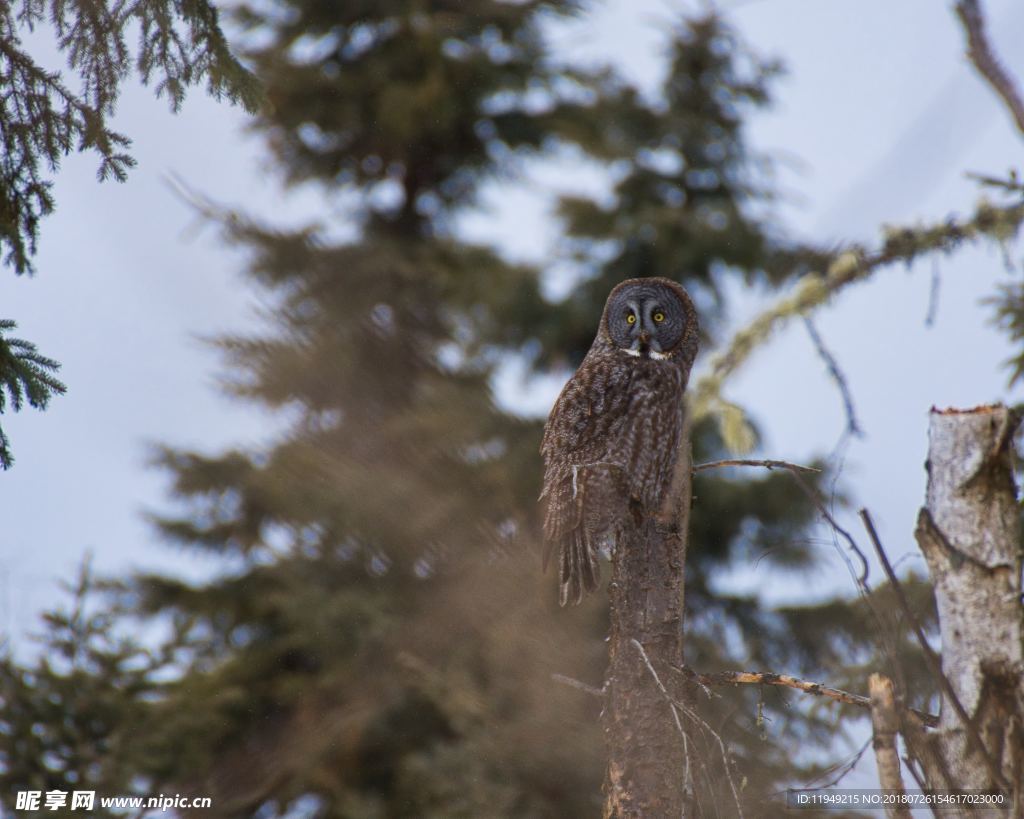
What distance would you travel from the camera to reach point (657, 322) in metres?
4.25

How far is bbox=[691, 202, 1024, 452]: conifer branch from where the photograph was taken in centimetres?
449

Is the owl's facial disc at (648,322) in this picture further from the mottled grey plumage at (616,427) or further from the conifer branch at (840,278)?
the conifer branch at (840,278)

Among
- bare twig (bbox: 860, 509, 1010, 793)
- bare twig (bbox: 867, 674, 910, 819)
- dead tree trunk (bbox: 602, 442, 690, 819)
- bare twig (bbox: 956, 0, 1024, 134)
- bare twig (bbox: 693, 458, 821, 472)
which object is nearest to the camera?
bare twig (bbox: 860, 509, 1010, 793)

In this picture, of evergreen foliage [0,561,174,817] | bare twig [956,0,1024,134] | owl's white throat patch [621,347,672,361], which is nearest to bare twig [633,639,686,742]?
owl's white throat patch [621,347,672,361]

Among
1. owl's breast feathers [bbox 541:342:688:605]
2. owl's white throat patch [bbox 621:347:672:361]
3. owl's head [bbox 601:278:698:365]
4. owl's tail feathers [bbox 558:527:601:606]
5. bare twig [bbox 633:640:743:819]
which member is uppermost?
owl's head [bbox 601:278:698:365]

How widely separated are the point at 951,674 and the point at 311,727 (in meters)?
9.54

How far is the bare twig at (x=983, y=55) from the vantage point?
132 inches

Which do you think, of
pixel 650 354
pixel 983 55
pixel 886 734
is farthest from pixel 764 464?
pixel 983 55

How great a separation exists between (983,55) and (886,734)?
232 centimetres

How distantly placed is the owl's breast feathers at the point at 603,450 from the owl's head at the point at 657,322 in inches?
2.0

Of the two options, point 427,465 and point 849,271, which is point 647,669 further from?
point 427,465

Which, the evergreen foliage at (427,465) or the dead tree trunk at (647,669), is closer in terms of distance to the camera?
the dead tree trunk at (647,669)

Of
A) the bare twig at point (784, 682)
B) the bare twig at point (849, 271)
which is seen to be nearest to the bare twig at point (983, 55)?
the bare twig at point (849, 271)

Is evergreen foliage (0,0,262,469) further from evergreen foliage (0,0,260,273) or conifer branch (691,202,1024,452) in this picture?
conifer branch (691,202,1024,452)
